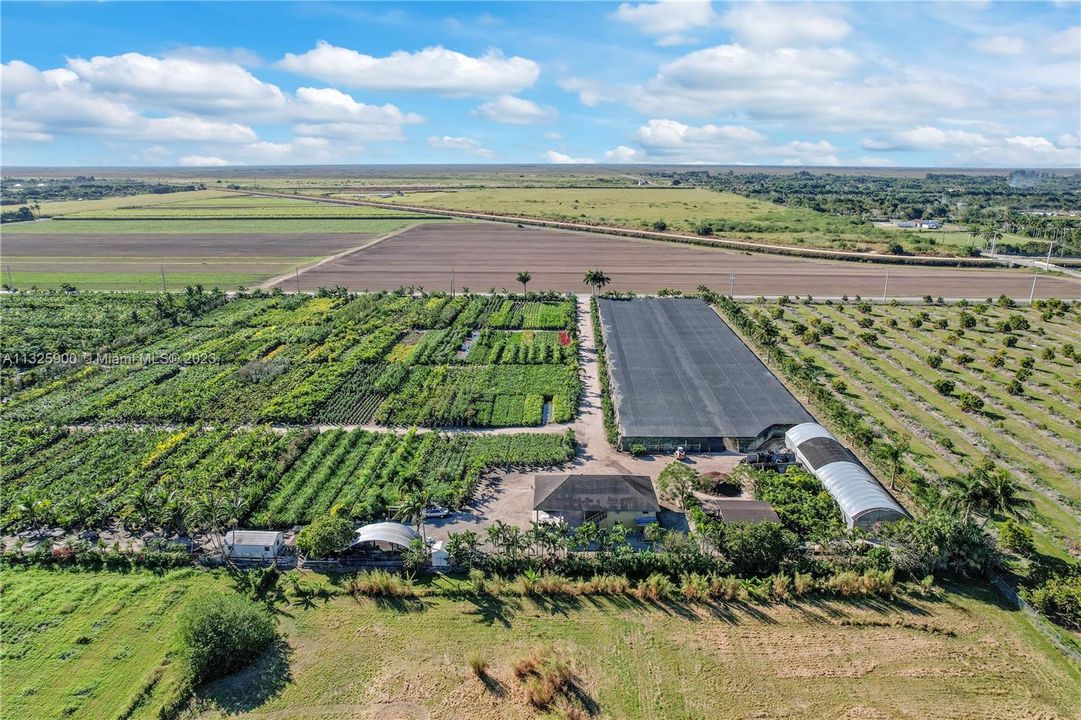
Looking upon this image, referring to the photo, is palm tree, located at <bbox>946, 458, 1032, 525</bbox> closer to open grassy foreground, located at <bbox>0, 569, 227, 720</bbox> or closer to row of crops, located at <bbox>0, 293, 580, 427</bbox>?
row of crops, located at <bbox>0, 293, 580, 427</bbox>

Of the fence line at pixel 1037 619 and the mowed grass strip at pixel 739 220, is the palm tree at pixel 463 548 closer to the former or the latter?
the fence line at pixel 1037 619

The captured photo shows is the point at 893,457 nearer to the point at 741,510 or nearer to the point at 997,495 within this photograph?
the point at 997,495

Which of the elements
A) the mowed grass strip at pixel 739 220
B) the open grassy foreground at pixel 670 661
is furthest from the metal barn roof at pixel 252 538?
the mowed grass strip at pixel 739 220

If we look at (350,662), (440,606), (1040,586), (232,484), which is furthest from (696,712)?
(232,484)

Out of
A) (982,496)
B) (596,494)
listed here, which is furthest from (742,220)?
(596,494)

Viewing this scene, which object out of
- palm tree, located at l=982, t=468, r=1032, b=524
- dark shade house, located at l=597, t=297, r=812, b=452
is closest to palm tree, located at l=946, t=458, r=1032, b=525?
palm tree, located at l=982, t=468, r=1032, b=524

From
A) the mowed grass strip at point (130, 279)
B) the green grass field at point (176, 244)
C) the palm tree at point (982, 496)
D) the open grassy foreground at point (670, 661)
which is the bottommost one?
the open grassy foreground at point (670, 661)
